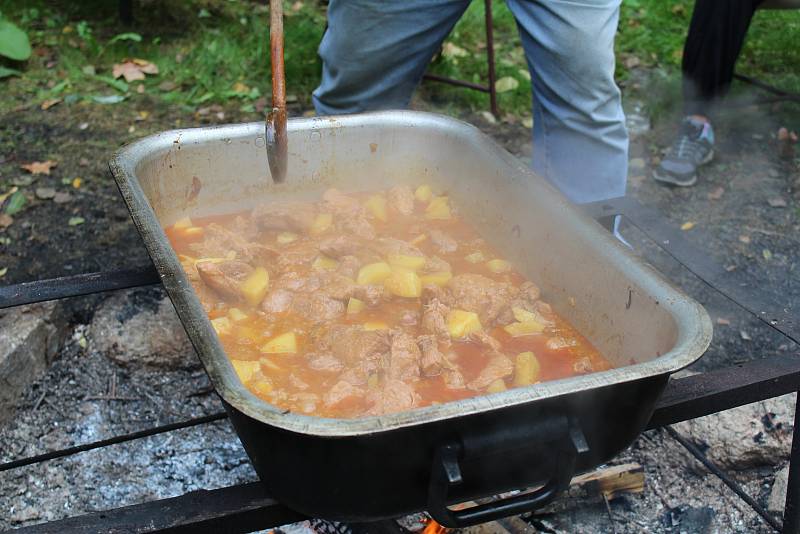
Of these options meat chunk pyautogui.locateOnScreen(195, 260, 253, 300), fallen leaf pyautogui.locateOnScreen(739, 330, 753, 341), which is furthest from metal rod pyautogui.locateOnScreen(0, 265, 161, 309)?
fallen leaf pyautogui.locateOnScreen(739, 330, 753, 341)

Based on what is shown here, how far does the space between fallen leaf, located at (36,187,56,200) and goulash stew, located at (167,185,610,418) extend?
4.74 feet

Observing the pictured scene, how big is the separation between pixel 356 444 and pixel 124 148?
1276mm

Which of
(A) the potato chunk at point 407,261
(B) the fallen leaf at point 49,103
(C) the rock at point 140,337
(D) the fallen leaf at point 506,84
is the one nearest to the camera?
(A) the potato chunk at point 407,261

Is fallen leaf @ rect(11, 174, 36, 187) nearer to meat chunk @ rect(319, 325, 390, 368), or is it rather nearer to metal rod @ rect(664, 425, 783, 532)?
meat chunk @ rect(319, 325, 390, 368)

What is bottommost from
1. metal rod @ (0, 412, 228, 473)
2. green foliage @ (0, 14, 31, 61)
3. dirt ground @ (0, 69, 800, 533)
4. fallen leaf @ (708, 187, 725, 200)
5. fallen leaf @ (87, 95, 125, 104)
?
fallen leaf @ (708, 187, 725, 200)

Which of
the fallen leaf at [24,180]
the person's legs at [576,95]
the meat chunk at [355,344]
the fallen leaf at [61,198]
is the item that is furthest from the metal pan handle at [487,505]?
the fallen leaf at [24,180]

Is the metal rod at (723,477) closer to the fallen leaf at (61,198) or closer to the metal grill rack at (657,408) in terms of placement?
the metal grill rack at (657,408)

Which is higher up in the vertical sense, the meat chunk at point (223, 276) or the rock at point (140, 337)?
the meat chunk at point (223, 276)

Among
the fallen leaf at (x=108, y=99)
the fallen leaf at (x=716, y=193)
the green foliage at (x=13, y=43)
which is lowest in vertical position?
the fallen leaf at (x=716, y=193)

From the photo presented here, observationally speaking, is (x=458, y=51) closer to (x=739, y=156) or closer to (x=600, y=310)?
(x=739, y=156)

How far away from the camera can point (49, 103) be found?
4.28 m

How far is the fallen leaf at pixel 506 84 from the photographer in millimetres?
4891

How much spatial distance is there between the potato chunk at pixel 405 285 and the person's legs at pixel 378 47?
102cm

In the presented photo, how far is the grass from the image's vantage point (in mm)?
4570
